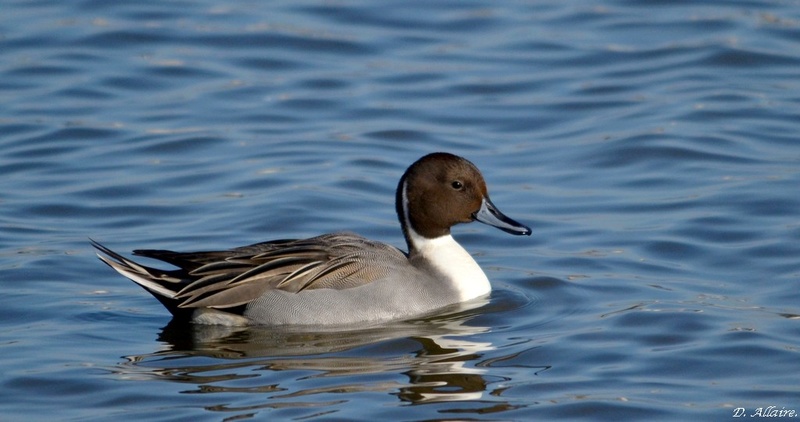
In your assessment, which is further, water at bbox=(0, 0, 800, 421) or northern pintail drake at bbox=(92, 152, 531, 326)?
northern pintail drake at bbox=(92, 152, 531, 326)

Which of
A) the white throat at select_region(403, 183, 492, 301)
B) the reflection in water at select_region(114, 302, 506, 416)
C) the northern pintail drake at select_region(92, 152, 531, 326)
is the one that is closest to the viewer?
the reflection in water at select_region(114, 302, 506, 416)

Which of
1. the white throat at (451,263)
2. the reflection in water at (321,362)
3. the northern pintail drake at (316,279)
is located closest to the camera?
the reflection in water at (321,362)

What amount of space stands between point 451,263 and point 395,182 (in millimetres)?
2442

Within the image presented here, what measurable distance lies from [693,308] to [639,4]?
7.37 meters

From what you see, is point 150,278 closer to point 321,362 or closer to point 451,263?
point 321,362

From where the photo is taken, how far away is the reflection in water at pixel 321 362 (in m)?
6.55

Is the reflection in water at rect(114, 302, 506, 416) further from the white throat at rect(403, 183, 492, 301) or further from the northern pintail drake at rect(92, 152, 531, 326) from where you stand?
the white throat at rect(403, 183, 492, 301)

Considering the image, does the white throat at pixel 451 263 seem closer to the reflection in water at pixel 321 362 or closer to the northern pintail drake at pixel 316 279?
the northern pintail drake at pixel 316 279

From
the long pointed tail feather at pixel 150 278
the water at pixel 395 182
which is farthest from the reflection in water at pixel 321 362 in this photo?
the long pointed tail feather at pixel 150 278

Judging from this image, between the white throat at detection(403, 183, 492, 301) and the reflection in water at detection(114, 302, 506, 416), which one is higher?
the white throat at detection(403, 183, 492, 301)

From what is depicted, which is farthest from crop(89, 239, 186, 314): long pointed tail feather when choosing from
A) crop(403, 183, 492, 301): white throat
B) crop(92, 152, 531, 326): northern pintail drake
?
crop(403, 183, 492, 301): white throat

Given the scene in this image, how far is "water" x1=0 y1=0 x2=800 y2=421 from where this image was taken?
670cm

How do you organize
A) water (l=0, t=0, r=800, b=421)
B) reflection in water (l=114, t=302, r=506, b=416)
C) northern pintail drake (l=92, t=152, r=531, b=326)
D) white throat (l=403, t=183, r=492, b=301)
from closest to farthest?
reflection in water (l=114, t=302, r=506, b=416) < water (l=0, t=0, r=800, b=421) < northern pintail drake (l=92, t=152, r=531, b=326) < white throat (l=403, t=183, r=492, b=301)

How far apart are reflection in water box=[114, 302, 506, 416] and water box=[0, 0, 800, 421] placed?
2 centimetres
